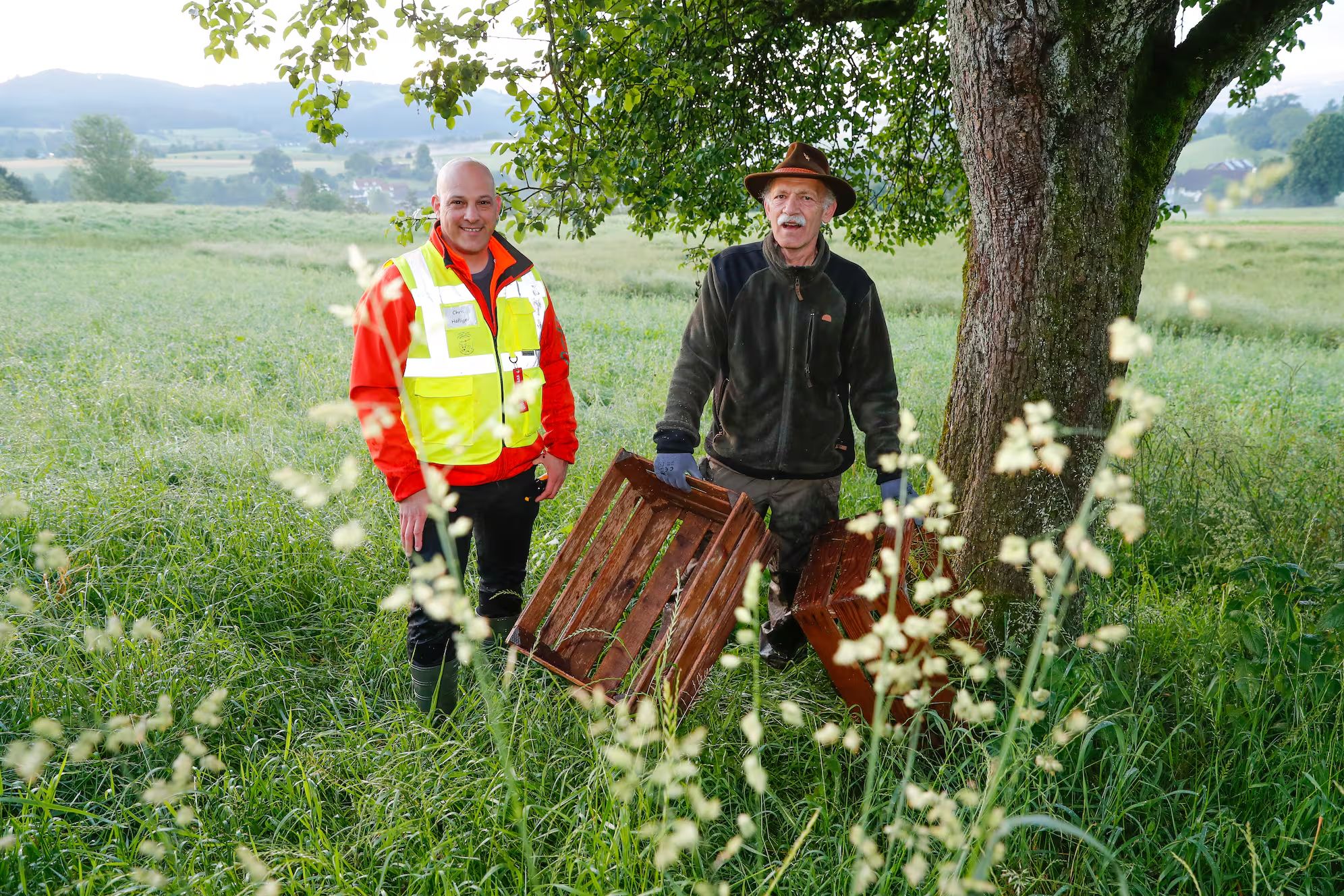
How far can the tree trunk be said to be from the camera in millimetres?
2797

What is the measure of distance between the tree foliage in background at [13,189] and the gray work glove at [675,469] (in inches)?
2780

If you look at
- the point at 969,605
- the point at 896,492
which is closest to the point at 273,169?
the point at 896,492

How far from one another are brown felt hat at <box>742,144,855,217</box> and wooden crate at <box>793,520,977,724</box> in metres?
1.41

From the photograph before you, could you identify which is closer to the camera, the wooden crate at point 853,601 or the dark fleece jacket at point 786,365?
the wooden crate at point 853,601

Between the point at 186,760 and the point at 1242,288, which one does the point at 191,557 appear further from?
the point at 1242,288

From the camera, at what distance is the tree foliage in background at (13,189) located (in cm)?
5706

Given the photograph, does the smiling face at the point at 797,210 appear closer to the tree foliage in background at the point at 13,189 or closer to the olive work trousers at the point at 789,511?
the olive work trousers at the point at 789,511

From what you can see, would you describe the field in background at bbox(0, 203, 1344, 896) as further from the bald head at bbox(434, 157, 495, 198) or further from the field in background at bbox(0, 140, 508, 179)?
the field in background at bbox(0, 140, 508, 179)

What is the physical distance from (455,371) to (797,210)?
5.01ft

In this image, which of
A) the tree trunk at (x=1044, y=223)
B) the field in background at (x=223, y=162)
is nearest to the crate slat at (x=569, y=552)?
the tree trunk at (x=1044, y=223)

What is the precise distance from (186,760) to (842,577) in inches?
83.6

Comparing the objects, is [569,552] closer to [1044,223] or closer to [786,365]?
[786,365]

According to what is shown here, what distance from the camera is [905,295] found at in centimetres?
1798

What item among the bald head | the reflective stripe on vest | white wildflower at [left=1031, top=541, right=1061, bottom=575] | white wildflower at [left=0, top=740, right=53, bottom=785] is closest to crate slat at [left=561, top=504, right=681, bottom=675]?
the reflective stripe on vest
